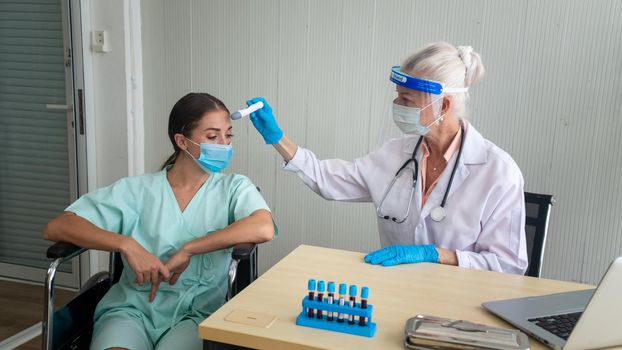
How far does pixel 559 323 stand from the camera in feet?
3.33

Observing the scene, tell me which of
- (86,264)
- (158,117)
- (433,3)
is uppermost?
(433,3)

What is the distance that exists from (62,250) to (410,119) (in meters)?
1.10

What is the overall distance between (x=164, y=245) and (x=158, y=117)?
1492 millimetres

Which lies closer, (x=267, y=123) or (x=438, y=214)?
(x=438, y=214)

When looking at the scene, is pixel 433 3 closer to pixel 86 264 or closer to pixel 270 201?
pixel 270 201

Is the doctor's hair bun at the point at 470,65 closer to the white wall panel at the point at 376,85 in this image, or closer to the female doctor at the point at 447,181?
the female doctor at the point at 447,181

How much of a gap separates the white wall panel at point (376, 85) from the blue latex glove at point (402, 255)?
0.56m

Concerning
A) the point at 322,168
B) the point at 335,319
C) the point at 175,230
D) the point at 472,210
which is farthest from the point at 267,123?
the point at 335,319

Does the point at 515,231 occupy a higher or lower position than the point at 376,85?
lower

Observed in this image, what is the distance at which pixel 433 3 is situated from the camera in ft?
7.79

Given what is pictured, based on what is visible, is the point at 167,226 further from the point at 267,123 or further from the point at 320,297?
the point at 320,297

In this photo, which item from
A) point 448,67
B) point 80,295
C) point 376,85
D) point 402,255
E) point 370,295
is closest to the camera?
point 370,295

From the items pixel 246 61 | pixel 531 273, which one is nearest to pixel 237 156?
pixel 246 61

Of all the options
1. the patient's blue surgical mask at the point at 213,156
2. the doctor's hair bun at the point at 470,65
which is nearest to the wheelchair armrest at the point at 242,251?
the patient's blue surgical mask at the point at 213,156
